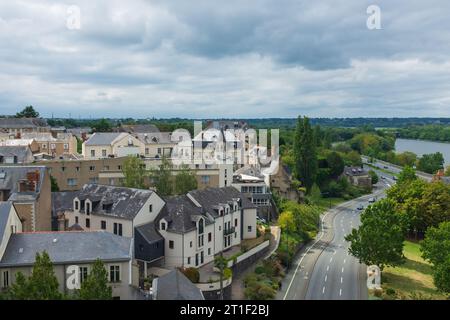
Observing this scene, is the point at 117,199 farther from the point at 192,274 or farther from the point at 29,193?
the point at 192,274

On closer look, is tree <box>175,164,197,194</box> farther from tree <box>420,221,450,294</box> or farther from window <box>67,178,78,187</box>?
tree <box>420,221,450,294</box>

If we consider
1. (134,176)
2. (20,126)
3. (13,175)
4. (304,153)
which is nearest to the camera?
(13,175)

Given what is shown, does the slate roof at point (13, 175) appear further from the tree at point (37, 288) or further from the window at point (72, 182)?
the window at point (72, 182)

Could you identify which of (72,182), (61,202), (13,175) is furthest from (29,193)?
(72,182)

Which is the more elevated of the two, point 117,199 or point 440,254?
point 117,199

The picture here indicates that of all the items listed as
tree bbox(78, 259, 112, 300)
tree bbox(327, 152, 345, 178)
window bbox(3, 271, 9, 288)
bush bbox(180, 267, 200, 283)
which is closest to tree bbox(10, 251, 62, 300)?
tree bbox(78, 259, 112, 300)

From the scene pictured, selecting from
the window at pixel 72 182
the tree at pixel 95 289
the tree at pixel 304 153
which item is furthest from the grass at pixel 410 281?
the window at pixel 72 182

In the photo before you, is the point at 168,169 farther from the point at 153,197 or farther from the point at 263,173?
the point at 263,173
